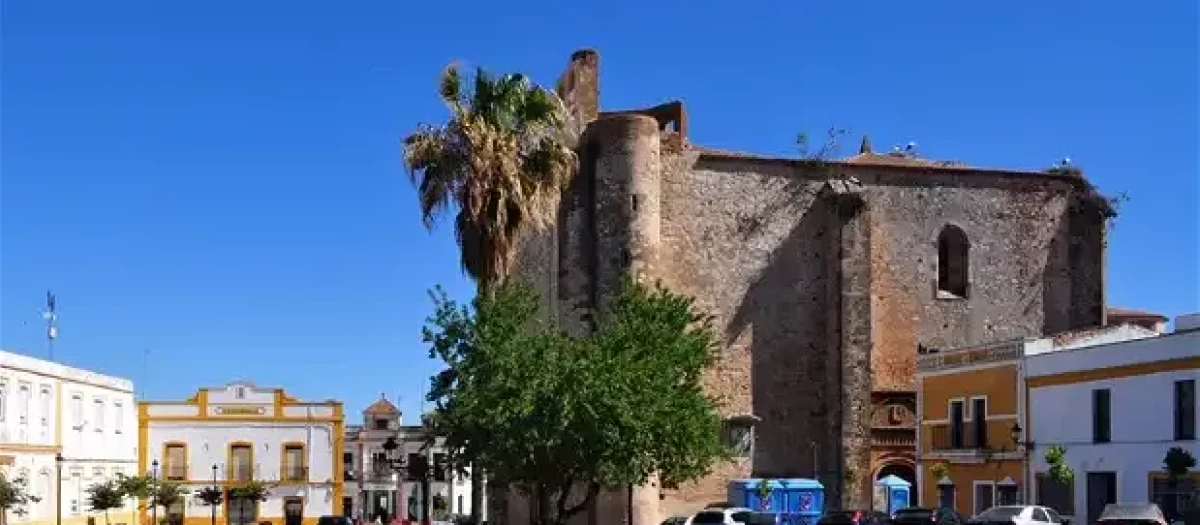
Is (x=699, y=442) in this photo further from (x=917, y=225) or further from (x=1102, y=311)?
(x=1102, y=311)

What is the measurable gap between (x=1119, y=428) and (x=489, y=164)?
15.8 m

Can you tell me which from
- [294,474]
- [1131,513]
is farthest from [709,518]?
[294,474]

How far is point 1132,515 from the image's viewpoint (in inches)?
1168

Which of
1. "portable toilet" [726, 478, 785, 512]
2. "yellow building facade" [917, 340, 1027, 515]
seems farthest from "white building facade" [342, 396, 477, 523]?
"yellow building facade" [917, 340, 1027, 515]

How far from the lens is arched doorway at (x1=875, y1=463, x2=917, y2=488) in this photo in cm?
5078

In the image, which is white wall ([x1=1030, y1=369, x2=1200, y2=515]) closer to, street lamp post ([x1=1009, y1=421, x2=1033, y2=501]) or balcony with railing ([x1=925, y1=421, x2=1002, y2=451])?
street lamp post ([x1=1009, y1=421, x2=1033, y2=501])

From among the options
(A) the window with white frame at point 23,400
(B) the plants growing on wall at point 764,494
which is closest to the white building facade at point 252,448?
(A) the window with white frame at point 23,400

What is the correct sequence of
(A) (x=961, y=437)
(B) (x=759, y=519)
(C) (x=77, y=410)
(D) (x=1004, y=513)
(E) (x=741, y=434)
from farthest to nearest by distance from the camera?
(E) (x=741, y=434) < (C) (x=77, y=410) < (A) (x=961, y=437) < (B) (x=759, y=519) < (D) (x=1004, y=513)

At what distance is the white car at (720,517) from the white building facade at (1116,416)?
7.28 m

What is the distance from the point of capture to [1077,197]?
2190 inches

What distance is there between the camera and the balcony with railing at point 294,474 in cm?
6719

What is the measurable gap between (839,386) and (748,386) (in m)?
2.86

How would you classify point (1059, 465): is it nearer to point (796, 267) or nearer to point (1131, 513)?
point (1131, 513)

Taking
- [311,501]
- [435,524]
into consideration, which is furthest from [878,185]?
[311,501]
